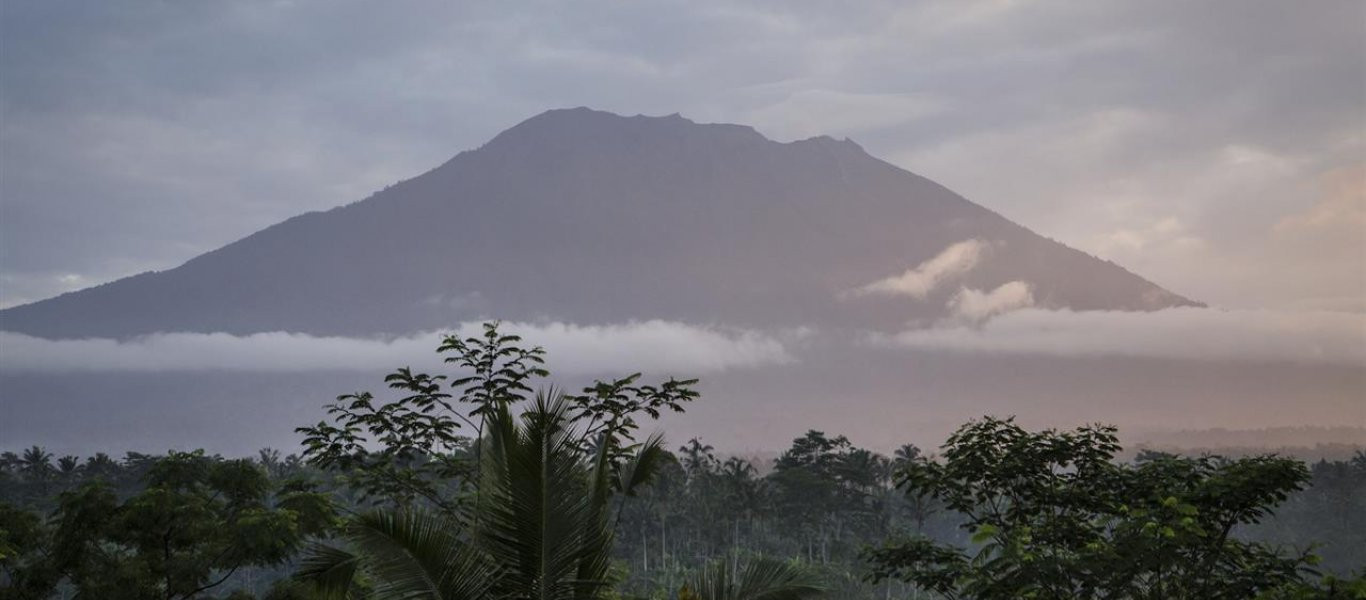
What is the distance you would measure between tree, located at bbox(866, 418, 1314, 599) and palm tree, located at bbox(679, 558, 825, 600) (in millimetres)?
2607

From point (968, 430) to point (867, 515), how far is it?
222ft

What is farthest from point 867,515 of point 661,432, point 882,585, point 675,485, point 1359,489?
point 661,432

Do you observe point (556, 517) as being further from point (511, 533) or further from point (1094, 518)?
point (1094, 518)

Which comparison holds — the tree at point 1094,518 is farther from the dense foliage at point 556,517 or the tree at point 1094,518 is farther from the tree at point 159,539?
the tree at point 159,539

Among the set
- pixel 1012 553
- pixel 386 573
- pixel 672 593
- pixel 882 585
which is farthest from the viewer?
pixel 882 585

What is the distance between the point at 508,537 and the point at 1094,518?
9690 mm

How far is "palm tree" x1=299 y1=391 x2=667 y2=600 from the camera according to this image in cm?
845

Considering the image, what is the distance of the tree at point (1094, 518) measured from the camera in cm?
1297

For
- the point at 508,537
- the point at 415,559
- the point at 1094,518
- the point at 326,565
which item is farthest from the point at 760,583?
the point at 1094,518

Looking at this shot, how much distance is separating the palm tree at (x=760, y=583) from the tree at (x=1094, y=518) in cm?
261

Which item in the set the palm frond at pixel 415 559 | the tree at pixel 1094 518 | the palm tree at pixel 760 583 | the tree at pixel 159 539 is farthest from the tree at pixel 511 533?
the tree at pixel 159 539

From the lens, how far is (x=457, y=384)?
1533 cm

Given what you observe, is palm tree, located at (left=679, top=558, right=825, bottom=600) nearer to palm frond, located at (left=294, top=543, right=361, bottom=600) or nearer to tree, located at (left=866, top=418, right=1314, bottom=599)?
tree, located at (left=866, top=418, right=1314, bottom=599)

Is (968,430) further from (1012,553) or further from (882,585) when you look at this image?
(882,585)
